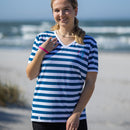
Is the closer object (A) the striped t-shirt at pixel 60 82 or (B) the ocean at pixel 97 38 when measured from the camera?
(A) the striped t-shirt at pixel 60 82

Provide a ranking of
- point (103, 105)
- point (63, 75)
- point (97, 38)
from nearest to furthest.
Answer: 1. point (63, 75)
2. point (103, 105)
3. point (97, 38)

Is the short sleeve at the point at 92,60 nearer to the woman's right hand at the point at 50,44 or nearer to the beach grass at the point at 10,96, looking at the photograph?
the woman's right hand at the point at 50,44

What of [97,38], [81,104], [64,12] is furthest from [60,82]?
[97,38]

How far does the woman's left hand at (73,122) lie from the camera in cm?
174

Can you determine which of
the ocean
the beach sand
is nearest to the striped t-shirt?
the beach sand

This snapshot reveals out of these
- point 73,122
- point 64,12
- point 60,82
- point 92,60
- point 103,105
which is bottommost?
point 103,105

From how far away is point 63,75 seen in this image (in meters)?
1.73

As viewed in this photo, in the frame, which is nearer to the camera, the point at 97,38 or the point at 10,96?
the point at 10,96

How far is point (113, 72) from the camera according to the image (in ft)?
32.8

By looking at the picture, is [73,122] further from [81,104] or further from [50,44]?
[50,44]

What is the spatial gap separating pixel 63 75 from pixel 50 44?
0.23m

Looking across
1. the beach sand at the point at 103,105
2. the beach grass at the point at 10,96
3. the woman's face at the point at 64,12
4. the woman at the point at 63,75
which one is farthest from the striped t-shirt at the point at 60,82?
the beach grass at the point at 10,96

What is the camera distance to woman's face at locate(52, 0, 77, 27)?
1795 mm

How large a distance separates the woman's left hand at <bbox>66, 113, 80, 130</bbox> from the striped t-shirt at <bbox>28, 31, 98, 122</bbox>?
0.04 m
